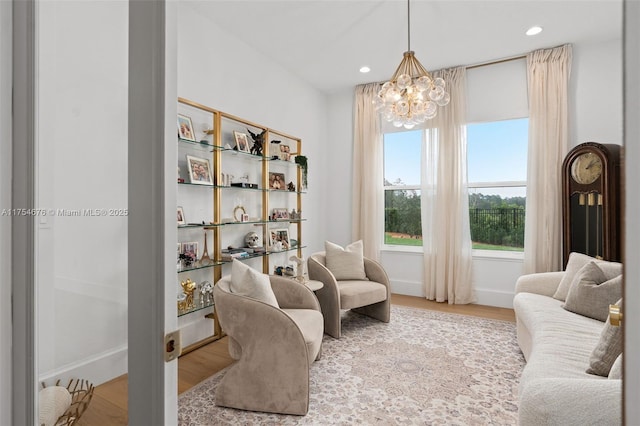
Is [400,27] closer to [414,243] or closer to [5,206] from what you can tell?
A: [414,243]

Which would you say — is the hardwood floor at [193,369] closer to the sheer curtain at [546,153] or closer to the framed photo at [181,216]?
the sheer curtain at [546,153]

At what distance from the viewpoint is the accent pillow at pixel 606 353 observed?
1.46m

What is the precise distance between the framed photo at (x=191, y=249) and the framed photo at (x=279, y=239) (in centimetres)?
102

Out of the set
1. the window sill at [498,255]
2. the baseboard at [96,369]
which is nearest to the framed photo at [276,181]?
the window sill at [498,255]

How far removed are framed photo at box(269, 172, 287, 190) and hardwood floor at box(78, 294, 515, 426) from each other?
1.78 metres

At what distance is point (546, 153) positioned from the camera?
3807mm

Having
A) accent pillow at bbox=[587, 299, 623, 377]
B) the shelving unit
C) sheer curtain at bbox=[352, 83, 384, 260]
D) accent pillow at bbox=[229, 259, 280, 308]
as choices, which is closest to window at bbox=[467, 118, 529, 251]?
sheer curtain at bbox=[352, 83, 384, 260]

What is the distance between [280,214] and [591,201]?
331cm

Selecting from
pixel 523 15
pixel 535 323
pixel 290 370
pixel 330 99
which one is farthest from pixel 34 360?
pixel 330 99

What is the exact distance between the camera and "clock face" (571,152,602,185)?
10.9 feet

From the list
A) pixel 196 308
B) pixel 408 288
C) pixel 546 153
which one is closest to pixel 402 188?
pixel 408 288

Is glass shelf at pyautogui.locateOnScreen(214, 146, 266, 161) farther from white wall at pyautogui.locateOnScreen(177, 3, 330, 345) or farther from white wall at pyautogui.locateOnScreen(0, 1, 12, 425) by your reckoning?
white wall at pyautogui.locateOnScreen(0, 1, 12, 425)

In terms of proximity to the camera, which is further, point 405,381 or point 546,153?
point 546,153

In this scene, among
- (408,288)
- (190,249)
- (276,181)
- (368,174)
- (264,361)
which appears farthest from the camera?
(368,174)
